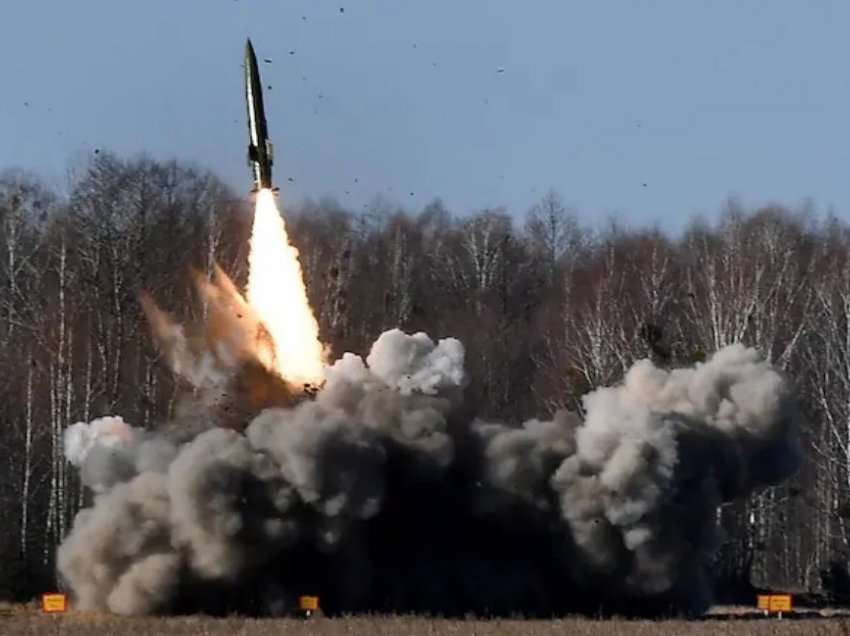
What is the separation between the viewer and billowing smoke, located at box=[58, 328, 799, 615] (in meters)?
37.5

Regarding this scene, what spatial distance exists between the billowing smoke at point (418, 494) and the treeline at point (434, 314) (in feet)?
16.5

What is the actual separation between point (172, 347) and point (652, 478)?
11678 millimetres

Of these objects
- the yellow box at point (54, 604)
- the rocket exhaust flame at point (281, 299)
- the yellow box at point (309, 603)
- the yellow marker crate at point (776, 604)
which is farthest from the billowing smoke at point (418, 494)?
the yellow marker crate at point (776, 604)

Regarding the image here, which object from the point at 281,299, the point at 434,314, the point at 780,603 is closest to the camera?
the point at 281,299

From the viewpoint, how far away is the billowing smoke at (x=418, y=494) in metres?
37.5

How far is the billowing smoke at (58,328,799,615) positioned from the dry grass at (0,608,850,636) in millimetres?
1887

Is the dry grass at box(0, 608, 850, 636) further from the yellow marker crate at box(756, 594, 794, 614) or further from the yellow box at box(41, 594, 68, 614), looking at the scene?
the yellow marker crate at box(756, 594, 794, 614)

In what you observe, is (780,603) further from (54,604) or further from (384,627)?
(54,604)

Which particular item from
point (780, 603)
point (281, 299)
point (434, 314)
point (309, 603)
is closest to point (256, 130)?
point (281, 299)

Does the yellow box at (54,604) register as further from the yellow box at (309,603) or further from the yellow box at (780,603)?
the yellow box at (780,603)

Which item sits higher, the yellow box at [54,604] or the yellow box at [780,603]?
the yellow box at [54,604]

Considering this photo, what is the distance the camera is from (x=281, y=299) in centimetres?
4078

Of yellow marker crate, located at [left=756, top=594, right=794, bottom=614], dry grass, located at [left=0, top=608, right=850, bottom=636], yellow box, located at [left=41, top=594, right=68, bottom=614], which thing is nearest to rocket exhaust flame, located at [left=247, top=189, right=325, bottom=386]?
yellow box, located at [left=41, top=594, right=68, bottom=614]

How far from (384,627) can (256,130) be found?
10195 mm
